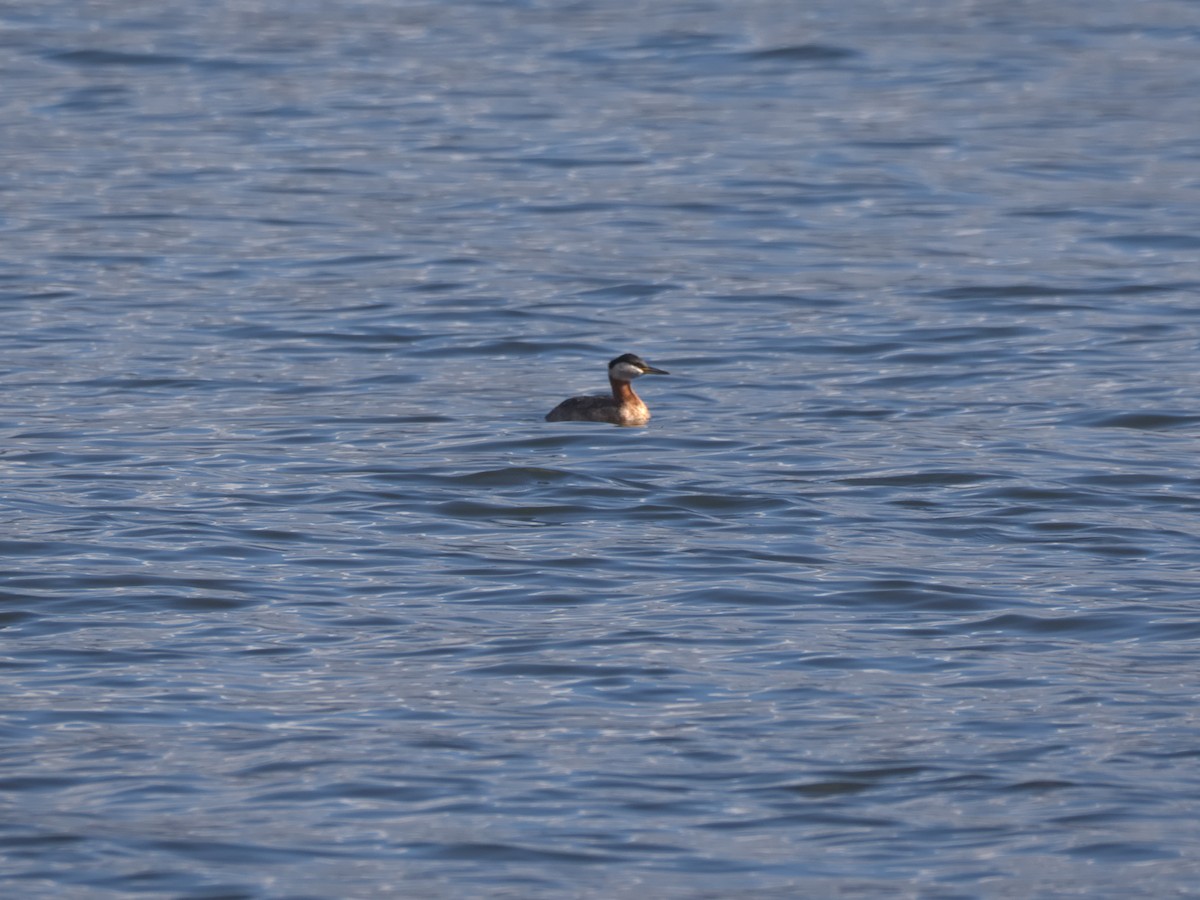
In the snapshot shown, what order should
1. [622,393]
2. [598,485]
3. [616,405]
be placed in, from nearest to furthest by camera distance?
[598,485] < [616,405] < [622,393]

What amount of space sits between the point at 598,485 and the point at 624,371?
1612mm

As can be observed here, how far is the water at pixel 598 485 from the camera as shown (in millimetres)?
8164

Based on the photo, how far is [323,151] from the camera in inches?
914

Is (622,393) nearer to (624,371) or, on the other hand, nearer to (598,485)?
(624,371)

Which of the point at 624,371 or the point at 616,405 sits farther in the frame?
the point at 624,371

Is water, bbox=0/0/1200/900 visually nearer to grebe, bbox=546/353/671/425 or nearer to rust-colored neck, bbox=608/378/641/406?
grebe, bbox=546/353/671/425

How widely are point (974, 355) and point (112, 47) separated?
15.3 m

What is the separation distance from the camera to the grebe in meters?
14.0

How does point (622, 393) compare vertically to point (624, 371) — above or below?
below

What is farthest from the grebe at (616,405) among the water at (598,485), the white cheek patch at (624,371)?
the water at (598,485)

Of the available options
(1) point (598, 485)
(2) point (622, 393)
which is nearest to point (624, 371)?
(2) point (622, 393)

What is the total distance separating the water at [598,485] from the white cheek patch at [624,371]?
455 mm

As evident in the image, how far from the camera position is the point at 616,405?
46.2 ft

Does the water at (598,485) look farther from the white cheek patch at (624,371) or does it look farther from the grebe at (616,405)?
the white cheek patch at (624,371)
